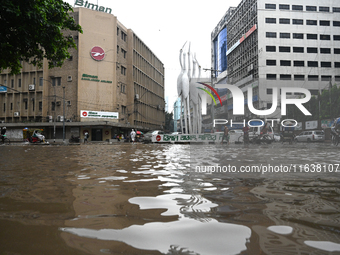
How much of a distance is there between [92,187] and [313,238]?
93.4 inches

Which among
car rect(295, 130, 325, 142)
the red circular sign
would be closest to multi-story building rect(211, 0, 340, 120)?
car rect(295, 130, 325, 142)

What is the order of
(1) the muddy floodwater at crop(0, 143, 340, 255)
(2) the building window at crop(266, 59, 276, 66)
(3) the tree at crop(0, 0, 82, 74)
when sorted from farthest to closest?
1. (2) the building window at crop(266, 59, 276, 66)
2. (3) the tree at crop(0, 0, 82, 74)
3. (1) the muddy floodwater at crop(0, 143, 340, 255)

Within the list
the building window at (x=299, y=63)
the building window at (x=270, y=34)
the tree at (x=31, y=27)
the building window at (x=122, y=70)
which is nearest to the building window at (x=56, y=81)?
the building window at (x=122, y=70)

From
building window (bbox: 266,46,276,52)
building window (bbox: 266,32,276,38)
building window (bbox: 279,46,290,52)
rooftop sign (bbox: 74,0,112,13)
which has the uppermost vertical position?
rooftop sign (bbox: 74,0,112,13)

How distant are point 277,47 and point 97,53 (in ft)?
87.4

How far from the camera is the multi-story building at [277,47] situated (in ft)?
14.5

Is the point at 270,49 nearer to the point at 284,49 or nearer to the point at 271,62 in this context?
the point at 271,62

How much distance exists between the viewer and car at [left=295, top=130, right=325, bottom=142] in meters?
4.16

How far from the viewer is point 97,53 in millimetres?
40500

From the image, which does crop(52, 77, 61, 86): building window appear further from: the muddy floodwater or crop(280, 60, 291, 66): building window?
the muddy floodwater

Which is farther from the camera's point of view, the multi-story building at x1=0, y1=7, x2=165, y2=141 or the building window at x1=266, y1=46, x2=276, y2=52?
the multi-story building at x1=0, y1=7, x2=165, y2=141

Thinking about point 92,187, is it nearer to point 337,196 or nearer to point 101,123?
point 337,196

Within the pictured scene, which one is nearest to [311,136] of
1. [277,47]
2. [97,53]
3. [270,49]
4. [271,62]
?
[270,49]

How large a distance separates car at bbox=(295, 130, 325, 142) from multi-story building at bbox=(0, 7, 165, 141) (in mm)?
35627
